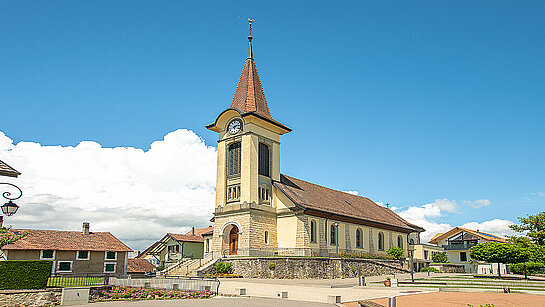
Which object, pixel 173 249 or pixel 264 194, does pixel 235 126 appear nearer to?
pixel 264 194

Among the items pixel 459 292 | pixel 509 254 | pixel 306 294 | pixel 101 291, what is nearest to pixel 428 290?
pixel 459 292

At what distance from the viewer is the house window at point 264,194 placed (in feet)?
140

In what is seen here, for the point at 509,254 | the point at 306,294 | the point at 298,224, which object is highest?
the point at 298,224

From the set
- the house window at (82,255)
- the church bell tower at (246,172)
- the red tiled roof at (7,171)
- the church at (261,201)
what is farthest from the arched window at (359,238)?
the red tiled roof at (7,171)

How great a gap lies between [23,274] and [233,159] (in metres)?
25.9

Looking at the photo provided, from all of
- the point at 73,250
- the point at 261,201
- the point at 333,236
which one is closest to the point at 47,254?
the point at 73,250

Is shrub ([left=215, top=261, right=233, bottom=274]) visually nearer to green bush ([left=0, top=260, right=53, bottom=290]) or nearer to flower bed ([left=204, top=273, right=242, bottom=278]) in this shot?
flower bed ([left=204, top=273, right=242, bottom=278])

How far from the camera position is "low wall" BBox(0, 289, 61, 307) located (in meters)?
18.3

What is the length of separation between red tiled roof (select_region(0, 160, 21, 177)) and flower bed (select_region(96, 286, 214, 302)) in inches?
267

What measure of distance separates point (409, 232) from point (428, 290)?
37.3 m

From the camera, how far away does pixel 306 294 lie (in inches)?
849

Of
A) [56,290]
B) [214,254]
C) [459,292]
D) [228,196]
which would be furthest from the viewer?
[228,196]

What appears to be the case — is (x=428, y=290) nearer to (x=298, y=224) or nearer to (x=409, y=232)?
(x=298, y=224)

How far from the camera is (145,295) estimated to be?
2091 cm
